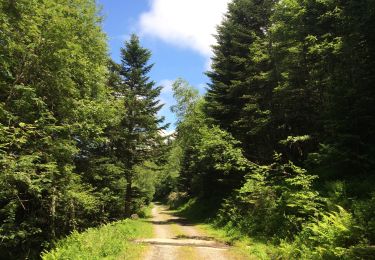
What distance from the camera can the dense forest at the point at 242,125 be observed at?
14.2m

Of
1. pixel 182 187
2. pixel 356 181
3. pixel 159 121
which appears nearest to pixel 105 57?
pixel 159 121

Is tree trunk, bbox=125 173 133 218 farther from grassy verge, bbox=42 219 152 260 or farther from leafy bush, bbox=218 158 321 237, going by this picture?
grassy verge, bbox=42 219 152 260

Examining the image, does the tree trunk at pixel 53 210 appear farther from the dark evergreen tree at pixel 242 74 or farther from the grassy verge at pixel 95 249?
the dark evergreen tree at pixel 242 74

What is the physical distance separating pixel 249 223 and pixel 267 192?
2.22m

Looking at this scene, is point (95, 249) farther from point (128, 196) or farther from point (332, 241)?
point (128, 196)

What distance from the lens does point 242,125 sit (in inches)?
1048

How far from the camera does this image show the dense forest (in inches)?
560

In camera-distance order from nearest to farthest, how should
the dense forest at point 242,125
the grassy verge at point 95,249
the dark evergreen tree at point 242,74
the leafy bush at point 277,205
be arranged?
the grassy verge at point 95,249 → the leafy bush at point 277,205 → the dense forest at point 242,125 → the dark evergreen tree at point 242,74

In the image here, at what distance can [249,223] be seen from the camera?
19438 millimetres

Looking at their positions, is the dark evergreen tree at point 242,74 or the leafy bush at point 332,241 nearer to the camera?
the leafy bush at point 332,241

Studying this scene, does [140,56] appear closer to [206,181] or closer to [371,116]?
[206,181]

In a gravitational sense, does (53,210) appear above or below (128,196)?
below

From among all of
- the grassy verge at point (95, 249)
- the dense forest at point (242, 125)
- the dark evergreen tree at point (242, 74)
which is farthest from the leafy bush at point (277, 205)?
the grassy verge at point (95, 249)

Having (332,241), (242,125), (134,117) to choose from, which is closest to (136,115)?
(134,117)
